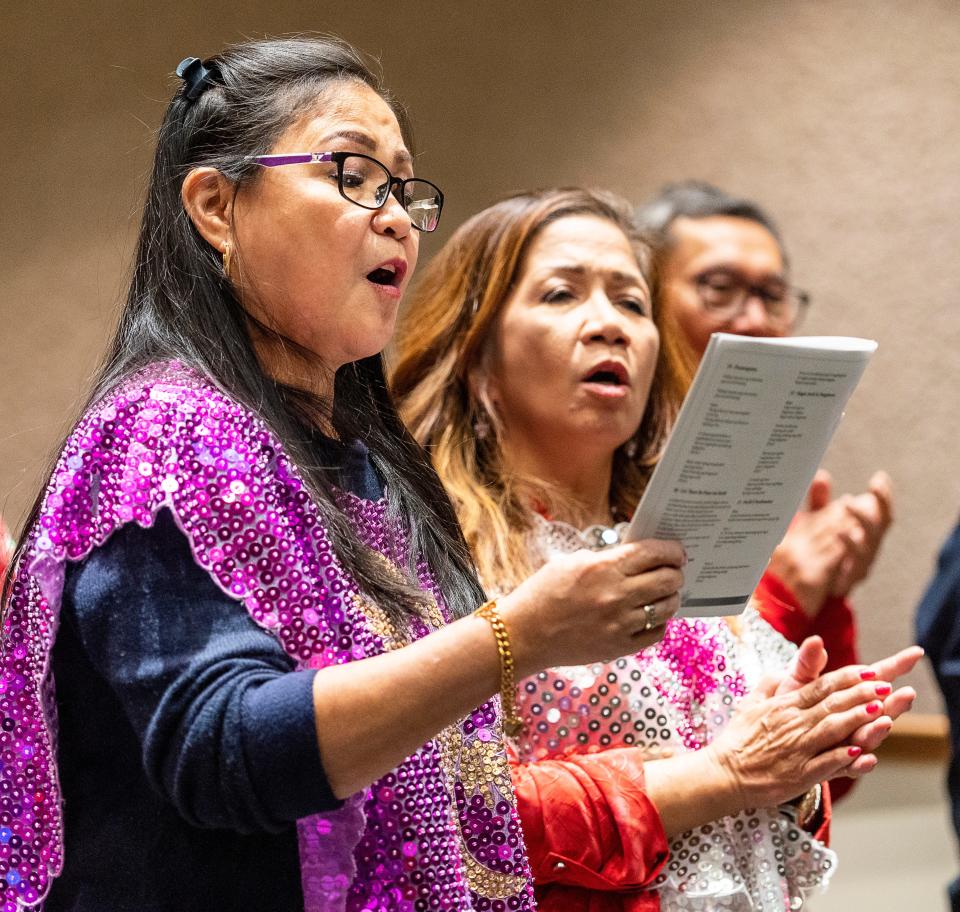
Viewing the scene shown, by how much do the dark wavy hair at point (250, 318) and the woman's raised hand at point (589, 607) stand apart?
0.68 ft

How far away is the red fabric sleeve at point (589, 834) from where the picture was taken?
1.69 m

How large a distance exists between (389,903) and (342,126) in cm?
77

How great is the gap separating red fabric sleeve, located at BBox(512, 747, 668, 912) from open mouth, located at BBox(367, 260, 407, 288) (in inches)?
28.3

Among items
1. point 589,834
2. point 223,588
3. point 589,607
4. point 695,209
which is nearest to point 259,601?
point 223,588

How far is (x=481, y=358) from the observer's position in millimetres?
2197

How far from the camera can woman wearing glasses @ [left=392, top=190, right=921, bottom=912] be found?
175cm

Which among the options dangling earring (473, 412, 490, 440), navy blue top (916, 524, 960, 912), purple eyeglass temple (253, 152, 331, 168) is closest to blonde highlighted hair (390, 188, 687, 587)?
dangling earring (473, 412, 490, 440)

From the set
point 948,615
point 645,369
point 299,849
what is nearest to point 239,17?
point 645,369

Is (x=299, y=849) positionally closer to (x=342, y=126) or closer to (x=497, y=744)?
(x=497, y=744)

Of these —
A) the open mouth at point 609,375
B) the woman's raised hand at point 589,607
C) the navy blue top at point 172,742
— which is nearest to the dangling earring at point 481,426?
the open mouth at point 609,375

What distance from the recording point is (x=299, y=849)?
114 centimetres

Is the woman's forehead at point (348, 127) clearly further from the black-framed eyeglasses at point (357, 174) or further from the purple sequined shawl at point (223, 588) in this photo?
the purple sequined shawl at point (223, 588)

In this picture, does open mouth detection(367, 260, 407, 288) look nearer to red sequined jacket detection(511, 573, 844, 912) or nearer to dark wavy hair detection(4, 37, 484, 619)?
dark wavy hair detection(4, 37, 484, 619)

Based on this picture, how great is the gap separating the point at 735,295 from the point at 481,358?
0.85 metres
